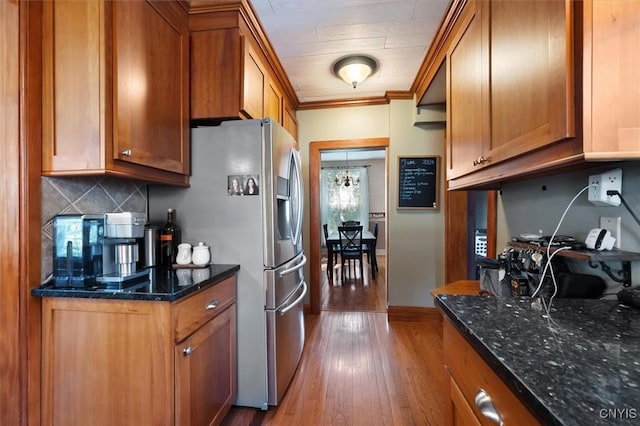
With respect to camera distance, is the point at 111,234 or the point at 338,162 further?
the point at 338,162

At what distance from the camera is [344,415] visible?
5.24ft

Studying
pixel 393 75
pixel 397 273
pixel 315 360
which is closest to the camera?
pixel 315 360

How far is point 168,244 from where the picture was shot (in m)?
1.61

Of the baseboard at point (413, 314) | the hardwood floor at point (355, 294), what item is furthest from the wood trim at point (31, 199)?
the baseboard at point (413, 314)

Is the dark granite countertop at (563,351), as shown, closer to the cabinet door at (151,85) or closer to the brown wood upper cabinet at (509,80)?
the brown wood upper cabinet at (509,80)

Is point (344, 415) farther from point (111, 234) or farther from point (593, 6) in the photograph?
point (593, 6)

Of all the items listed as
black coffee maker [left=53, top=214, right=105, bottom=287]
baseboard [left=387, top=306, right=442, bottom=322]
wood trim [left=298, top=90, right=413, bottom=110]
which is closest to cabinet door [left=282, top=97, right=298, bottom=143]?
wood trim [left=298, top=90, right=413, bottom=110]

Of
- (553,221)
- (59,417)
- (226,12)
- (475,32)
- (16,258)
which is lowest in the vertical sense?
(59,417)

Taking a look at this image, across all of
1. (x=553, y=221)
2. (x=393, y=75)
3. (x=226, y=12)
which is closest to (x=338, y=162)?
(x=393, y=75)

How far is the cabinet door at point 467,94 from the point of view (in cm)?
121

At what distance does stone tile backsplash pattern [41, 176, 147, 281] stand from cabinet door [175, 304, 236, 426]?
2.38ft

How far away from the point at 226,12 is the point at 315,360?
2.52 metres

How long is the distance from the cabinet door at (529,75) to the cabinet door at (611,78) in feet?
0.12

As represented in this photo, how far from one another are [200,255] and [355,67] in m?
1.92
